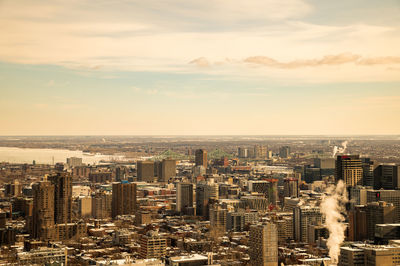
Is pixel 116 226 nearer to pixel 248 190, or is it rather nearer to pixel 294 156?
pixel 248 190

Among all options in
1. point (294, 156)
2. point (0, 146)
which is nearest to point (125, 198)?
point (0, 146)

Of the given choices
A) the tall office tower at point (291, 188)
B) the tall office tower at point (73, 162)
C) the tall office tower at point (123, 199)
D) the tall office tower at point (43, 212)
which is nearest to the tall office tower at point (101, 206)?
the tall office tower at point (123, 199)

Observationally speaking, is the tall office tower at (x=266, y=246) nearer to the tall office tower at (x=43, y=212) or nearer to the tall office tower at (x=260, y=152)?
the tall office tower at (x=43, y=212)

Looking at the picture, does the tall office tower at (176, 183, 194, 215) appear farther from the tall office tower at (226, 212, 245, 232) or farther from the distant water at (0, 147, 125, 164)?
the distant water at (0, 147, 125, 164)

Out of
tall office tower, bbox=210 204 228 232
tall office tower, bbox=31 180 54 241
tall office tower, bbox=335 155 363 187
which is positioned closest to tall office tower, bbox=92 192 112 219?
tall office tower, bbox=31 180 54 241

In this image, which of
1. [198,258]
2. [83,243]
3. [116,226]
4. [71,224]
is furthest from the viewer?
[116,226]

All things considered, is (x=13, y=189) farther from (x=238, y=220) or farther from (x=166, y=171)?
(x=166, y=171)

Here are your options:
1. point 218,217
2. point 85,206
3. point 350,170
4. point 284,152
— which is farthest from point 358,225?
point 284,152
